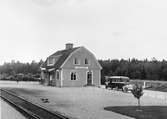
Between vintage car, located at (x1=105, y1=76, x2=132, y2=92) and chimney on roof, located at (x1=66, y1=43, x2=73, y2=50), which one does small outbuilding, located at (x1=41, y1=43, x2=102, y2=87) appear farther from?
vintage car, located at (x1=105, y1=76, x2=132, y2=92)

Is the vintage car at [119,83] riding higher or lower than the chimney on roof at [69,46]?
lower

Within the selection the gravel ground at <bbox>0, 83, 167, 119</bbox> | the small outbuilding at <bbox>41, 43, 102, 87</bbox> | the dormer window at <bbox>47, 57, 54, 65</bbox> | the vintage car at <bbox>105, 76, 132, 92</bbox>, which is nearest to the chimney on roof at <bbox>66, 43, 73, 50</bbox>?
the dormer window at <bbox>47, 57, 54, 65</bbox>

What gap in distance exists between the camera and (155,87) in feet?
143

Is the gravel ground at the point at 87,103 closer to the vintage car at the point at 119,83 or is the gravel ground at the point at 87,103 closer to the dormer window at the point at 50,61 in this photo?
the vintage car at the point at 119,83

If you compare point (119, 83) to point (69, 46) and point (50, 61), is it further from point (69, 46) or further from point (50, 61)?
point (50, 61)

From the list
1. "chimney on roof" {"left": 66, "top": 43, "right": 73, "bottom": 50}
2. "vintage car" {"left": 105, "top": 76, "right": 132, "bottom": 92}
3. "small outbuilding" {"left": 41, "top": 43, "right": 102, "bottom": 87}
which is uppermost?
"chimney on roof" {"left": 66, "top": 43, "right": 73, "bottom": 50}

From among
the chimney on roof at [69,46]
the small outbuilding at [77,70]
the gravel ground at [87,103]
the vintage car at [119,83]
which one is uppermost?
the chimney on roof at [69,46]

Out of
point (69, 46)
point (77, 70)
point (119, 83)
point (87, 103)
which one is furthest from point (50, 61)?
point (87, 103)

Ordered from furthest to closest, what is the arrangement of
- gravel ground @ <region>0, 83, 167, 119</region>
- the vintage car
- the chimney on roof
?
the chimney on roof
the vintage car
gravel ground @ <region>0, 83, 167, 119</region>

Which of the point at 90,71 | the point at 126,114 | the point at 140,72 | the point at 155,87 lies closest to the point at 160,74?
the point at 140,72

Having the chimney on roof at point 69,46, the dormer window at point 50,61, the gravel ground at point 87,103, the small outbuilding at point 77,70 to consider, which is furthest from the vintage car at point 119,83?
the dormer window at point 50,61

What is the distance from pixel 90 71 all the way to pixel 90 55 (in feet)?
8.30

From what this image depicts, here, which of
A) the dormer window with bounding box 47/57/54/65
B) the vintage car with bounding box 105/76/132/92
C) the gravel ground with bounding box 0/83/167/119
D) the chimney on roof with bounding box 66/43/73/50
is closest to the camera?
the gravel ground with bounding box 0/83/167/119

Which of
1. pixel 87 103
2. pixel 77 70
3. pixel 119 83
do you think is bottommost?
Result: pixel 87 103
